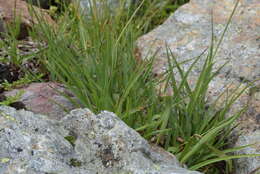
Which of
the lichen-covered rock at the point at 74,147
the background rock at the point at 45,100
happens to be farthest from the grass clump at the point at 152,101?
the lichen-covered rock at the point at 74,147

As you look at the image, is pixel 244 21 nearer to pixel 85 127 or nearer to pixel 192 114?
pixel 192 114

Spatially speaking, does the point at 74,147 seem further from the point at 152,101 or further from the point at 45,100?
the point at 45,100

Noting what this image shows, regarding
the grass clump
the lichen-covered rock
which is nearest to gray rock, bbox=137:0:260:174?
the grass clump

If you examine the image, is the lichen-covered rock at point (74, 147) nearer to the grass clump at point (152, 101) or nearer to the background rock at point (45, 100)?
the grass clump at point (152, 101)

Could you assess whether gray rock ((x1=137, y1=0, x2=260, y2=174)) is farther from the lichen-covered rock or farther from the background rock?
the lichen-covered rock

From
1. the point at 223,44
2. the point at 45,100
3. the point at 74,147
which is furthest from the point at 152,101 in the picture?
the point at 223,44

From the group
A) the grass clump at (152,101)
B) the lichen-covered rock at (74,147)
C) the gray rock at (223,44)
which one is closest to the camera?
the lichen-covered rock at (74,147)
